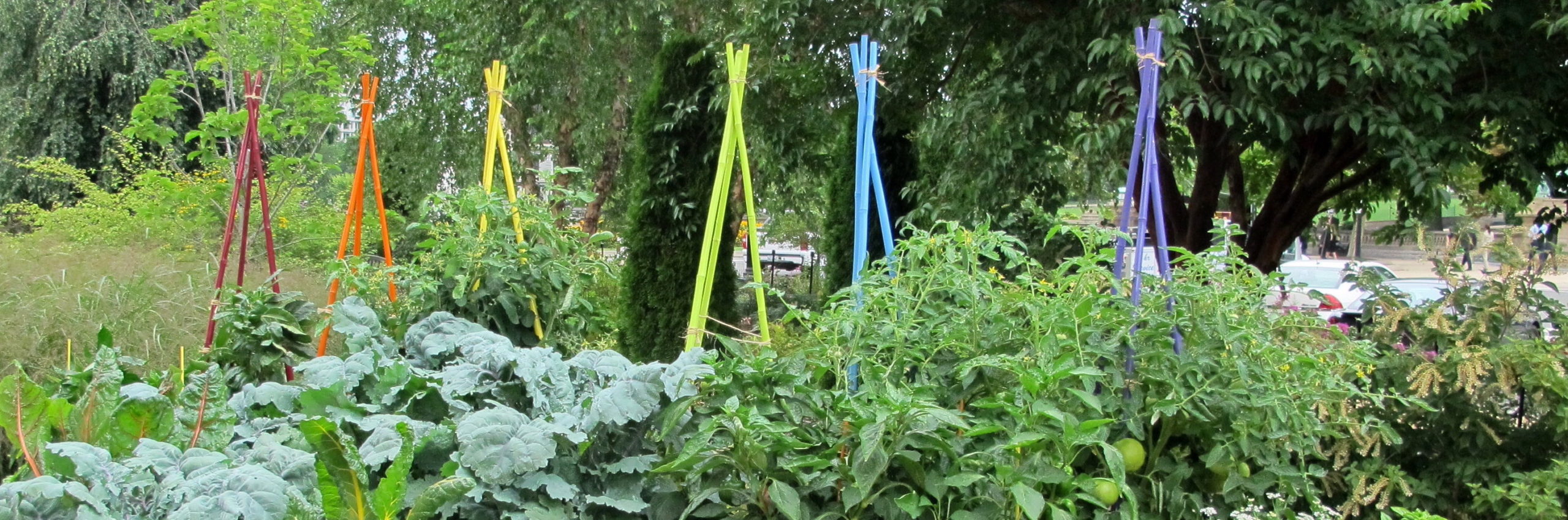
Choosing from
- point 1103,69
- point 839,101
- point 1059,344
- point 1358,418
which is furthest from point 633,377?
point 839,101

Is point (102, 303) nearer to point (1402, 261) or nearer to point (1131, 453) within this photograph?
point (1131, 453)

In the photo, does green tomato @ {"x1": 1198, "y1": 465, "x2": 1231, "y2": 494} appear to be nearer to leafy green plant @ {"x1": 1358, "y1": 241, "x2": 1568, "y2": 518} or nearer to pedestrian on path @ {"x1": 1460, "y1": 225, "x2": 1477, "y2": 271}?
leafy green plant @ {"x1": 1358, "y1": 241, "x2": 1568, "y2": 518}

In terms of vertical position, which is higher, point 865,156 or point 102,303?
point 865,156

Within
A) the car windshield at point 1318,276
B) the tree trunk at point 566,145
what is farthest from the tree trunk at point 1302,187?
the car windshield at point 1318,276

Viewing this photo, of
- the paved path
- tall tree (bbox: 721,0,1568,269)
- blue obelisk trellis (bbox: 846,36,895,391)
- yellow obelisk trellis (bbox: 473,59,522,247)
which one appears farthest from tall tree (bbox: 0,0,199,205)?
the paved path

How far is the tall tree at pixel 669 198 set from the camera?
243 inches

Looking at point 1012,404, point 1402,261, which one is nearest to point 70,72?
point 1012,404

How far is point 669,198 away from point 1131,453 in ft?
14.8

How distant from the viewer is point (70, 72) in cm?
1302

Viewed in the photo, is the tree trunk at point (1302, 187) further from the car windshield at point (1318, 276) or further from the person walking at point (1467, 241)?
the car windshield at point (1318, 276)

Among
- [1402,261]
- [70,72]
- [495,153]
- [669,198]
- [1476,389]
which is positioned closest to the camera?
[1476,389]

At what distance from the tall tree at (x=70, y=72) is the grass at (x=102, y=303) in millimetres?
8905

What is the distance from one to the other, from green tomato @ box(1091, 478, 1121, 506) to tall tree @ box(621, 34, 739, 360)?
4404 millimetres

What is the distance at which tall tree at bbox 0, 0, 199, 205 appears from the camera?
1288 cm
